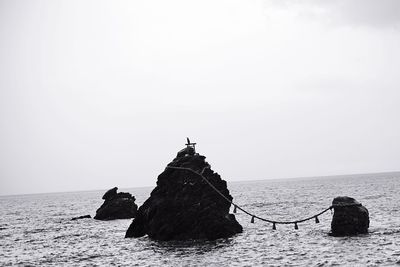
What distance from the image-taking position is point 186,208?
32.1 m

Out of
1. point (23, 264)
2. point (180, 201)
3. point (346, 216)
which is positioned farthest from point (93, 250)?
point (346, 216)

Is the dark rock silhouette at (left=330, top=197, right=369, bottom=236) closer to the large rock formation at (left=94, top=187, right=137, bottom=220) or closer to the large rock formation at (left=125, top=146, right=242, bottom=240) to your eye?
the large rock formation at (left=125, top=146, right=242, bottom=240)

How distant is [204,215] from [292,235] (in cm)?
779

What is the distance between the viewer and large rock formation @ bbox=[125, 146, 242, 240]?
1248 inches

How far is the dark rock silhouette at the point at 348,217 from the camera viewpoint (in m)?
29.5

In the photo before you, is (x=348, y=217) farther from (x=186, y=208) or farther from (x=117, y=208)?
(x=117, y=208)

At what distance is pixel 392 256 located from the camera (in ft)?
76.0

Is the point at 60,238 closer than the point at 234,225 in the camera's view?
No

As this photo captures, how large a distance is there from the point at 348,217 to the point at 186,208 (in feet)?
39.6

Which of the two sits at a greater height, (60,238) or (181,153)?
(181,153)

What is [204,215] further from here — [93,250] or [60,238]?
[60,238]

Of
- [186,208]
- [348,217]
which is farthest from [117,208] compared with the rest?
[348,217]

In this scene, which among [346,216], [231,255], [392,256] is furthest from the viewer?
[346,216]

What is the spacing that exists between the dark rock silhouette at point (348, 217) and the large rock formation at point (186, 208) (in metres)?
8.50
